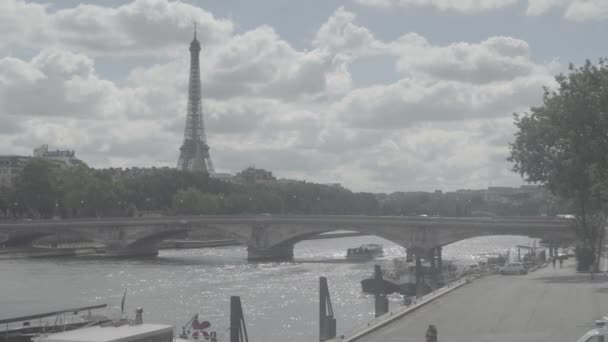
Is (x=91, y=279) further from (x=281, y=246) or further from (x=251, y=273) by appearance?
(x=281, y=246)

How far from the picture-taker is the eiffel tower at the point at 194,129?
453ft

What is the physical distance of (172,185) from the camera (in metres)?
119

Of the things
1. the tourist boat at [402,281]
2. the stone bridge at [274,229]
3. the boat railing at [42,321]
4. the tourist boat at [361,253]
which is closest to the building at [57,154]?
the stone bridge at [274,229]

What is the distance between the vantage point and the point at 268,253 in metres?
71.6

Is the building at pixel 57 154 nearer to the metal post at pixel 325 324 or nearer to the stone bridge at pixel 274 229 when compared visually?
the stone bridge at pixel 274 229

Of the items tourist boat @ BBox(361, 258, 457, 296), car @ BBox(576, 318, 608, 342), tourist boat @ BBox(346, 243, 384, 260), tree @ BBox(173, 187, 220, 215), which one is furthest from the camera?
tree @ BBox(173, 187, 220, 215)

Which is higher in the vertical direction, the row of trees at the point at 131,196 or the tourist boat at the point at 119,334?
the row of trees at the point at 131,196

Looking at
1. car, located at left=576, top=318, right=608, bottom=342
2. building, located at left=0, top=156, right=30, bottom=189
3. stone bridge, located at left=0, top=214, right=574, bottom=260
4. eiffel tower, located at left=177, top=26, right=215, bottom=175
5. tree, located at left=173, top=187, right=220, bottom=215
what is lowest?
car, located at left=576, top=318, right=608, bottom=342

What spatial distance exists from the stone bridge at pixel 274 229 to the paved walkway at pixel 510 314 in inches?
1094

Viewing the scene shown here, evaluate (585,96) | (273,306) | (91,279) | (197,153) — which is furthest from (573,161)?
(197,153)

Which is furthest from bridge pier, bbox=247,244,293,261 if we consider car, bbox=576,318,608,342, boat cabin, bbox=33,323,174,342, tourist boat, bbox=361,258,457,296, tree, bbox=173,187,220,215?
car, bbox=576,318,608,342

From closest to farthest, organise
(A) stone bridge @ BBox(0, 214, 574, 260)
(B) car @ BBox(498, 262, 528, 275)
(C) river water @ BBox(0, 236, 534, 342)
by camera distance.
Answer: (C) river water @ BBox(0, 236, 534, 342), (B) car @ BBox(498, 262, 528, 275), (A) stone bridge @ BBox(0, 214, 574, 260)

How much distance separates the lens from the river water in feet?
103

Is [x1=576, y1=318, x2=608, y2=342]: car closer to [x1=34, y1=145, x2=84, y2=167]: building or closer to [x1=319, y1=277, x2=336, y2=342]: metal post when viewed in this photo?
[x1=319, y1=277, x2=336, y2=342]: metal post
